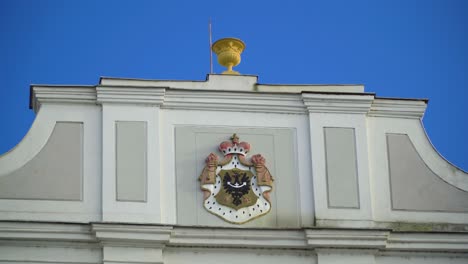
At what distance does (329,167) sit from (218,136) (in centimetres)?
142

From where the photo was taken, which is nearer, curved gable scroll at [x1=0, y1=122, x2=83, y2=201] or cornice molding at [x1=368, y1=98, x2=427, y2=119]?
curved gable scroll at [x1=0, y1=122, x2=83, y2=201]

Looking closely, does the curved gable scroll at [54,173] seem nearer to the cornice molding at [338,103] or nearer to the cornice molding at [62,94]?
the cornice molding at [62,94]

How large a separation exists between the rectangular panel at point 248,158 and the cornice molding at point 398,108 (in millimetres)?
1136

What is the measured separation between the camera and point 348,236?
2045 centimetres

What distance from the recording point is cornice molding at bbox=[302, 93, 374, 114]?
2125 cm

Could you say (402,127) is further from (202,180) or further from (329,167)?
(202,180)

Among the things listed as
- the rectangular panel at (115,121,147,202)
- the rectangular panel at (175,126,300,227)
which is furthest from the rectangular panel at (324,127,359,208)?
the rectangular panel at (115,121,147,202)

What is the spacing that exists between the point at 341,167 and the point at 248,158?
1156 millimetres

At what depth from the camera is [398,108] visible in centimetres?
2145

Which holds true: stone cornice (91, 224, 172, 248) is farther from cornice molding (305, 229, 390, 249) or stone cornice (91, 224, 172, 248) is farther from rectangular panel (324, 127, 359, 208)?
rectangular panel (324, 127, 359, 208)

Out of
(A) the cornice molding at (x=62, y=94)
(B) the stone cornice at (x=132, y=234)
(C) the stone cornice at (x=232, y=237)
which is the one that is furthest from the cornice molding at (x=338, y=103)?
(A) the cornice molding at (x=62, y=94)

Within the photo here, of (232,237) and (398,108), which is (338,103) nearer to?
(398,108)

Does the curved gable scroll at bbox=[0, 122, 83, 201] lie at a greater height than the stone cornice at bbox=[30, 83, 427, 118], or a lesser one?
lesser

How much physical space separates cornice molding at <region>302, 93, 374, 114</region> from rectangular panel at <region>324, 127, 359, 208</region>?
0.24 metres
